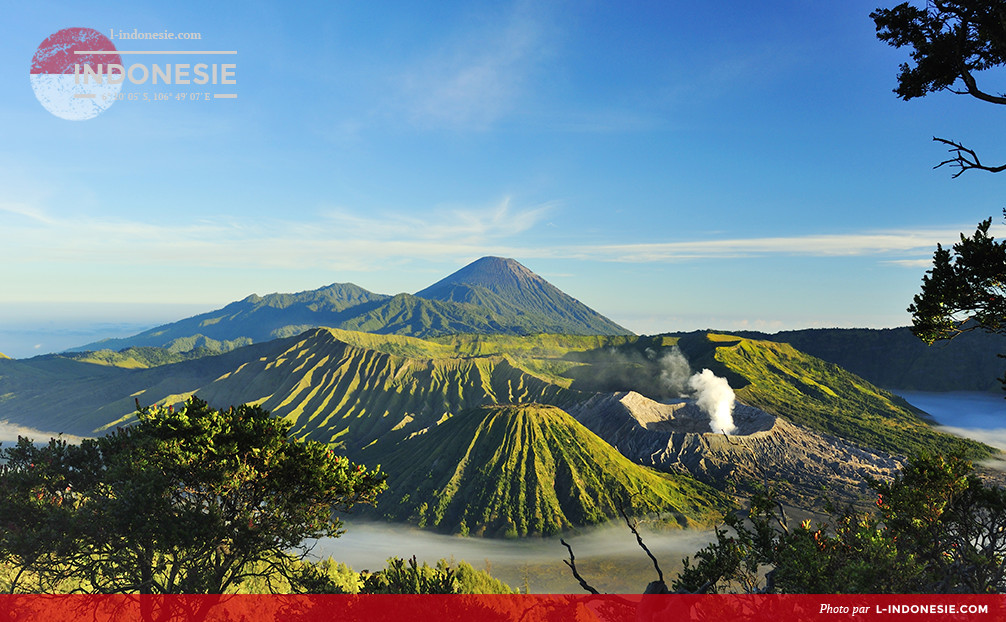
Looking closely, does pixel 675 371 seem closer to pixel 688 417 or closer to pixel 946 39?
pixel 688 417

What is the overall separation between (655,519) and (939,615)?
57101 mm

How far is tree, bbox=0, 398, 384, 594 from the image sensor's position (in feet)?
57.0

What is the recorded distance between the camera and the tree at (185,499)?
57.0ft

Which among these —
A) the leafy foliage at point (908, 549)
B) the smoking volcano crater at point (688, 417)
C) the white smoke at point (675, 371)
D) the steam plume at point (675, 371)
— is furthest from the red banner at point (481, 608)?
the white smoke at point (675, 371)

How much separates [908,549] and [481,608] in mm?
16847

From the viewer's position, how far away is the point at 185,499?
19219mm

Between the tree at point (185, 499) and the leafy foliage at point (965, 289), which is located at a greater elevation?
the leafy foliage at point (965, 289)

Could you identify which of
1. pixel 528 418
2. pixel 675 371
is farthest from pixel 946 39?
pixel 675 371

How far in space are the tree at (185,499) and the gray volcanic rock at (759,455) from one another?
71.0 meters

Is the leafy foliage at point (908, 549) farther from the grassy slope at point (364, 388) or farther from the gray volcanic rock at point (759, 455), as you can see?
the grassy slope at point (364, 388)

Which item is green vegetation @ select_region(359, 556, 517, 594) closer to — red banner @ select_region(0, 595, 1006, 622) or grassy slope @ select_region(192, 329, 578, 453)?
red banner @ select_region(0, 595, 1006, 622)

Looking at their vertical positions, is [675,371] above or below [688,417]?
above

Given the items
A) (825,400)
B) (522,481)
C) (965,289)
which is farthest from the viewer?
(825,400)

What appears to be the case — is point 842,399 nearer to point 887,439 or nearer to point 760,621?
point 887,439
